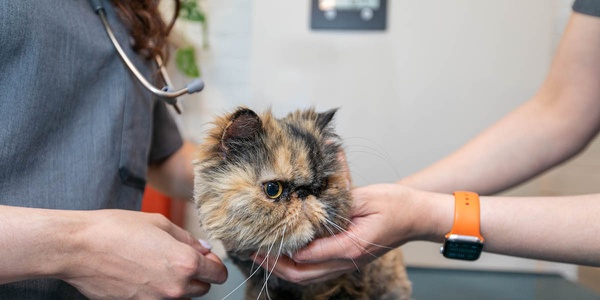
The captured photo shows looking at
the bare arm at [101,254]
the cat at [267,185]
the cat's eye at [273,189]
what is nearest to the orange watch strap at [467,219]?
the cat at [267,185]

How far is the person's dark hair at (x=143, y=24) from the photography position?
0.89 m

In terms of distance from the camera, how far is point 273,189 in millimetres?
632

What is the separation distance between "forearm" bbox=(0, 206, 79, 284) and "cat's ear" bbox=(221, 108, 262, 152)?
0.24 m

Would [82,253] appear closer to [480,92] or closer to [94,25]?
[94,25]

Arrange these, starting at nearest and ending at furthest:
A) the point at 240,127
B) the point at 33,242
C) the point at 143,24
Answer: the point at 33,242 < the point at 240,127 < the point at 143,24

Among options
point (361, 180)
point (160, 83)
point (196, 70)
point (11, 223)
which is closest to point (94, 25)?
point (160, 83)

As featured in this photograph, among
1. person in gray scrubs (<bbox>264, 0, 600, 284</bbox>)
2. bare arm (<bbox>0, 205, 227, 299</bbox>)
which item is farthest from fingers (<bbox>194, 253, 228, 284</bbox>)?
person in gray scrubs (<bbox>264, 0, 600, 284</bbox>)

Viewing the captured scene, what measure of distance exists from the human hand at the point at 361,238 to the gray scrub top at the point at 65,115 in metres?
0.34

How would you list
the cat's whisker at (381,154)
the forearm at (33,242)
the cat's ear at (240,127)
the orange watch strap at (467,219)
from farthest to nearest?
the cat's whisker at (381,154)
the orange watch strap at (467,219)
the cat's ear at (240,127)
the forearm at (33,242)

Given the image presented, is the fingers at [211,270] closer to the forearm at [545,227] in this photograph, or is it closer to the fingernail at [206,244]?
the fingernail at [206,244]

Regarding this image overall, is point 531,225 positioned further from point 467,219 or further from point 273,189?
point 273,189

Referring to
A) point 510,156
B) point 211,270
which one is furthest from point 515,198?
point 211,270

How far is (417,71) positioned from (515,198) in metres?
0.79

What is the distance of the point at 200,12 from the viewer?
1.75 metres
